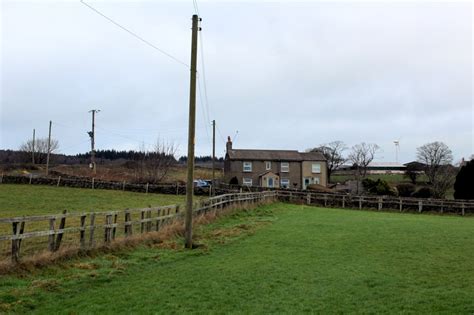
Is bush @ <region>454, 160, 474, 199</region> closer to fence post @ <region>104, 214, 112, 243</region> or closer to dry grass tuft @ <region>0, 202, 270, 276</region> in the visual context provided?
dry grass tuft @ <region>0, 202, 270, 276</region>

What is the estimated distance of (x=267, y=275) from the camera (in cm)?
944

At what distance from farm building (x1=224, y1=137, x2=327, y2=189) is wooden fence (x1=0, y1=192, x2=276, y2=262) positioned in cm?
3601

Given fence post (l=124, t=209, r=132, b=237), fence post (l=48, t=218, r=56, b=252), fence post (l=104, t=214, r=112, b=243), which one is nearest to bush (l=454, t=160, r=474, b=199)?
fence post (l=124, t=209, r=132, b=237)

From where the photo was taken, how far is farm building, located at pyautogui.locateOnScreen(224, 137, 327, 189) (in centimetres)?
6247

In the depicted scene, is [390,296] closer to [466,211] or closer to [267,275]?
[267,275]

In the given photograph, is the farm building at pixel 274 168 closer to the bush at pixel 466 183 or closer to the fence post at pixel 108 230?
the bush at pixel 466 183

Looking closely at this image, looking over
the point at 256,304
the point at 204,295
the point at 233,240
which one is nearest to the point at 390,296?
the point at 256,304

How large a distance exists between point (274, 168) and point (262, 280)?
180ft

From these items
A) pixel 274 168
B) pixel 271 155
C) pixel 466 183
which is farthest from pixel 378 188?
pixel 271 155

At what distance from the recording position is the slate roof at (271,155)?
206 feet

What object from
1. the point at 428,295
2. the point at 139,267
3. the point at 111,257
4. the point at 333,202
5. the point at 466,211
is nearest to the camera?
the point at 428,295

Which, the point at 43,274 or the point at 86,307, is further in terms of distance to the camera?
the point at 43,274

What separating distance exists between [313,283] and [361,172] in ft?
297

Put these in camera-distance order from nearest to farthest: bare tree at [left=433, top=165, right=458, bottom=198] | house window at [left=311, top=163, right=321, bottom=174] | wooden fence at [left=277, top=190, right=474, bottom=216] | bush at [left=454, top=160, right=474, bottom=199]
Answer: wooden fence at [left=277, top=190, right=474, bottom=216]
bush at [left=454, top=160, right=474, bottom=199]
bare tree at [left=433, top=165, right=458, bottom=198]
house window at [left=311, top=163, right=321, bottom=174]
